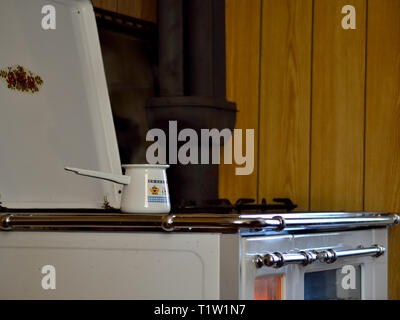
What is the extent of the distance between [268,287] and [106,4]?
1103mm

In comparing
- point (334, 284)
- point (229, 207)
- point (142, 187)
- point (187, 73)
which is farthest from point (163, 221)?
point (187, 73)

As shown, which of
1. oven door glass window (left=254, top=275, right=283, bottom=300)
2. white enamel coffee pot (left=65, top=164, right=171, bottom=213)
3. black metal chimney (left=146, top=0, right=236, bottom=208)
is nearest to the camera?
oven door glass window (left=254, top=275, right=283, bottom=300)

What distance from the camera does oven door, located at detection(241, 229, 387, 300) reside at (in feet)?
4.33

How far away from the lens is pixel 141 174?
4.86 feet

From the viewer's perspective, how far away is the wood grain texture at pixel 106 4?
2.06 m

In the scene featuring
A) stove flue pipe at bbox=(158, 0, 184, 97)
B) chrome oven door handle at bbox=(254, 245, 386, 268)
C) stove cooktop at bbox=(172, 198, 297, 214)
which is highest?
stove flue pipe at bbox=(158, 0, 184, 97)

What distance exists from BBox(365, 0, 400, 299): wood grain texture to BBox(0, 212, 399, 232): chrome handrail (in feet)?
1.64

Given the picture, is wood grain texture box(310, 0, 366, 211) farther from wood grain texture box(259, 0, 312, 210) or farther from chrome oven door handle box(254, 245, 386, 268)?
chrome oven door handle box(254, 245, 386, 268)

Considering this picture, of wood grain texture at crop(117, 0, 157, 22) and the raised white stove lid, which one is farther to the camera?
wood grain texture at crop(117, 0, 157, 22)

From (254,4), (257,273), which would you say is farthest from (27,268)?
(254,4)

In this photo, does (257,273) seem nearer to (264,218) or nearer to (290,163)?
(264,218)

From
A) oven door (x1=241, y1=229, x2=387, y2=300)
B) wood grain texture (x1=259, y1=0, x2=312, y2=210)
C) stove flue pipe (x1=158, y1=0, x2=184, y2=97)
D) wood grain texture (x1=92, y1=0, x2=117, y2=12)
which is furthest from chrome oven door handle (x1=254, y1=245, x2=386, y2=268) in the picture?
wood grain texture (x1=92, y1=0, x2=117, y2=12)

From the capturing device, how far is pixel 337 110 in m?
2.04

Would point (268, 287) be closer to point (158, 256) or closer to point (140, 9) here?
point (158, 256)
